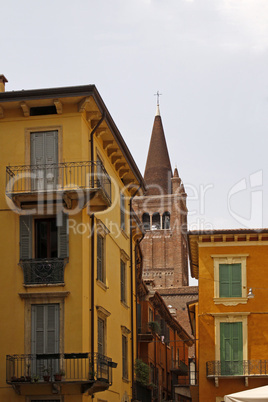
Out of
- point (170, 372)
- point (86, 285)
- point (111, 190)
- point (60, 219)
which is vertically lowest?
point (170, 372)

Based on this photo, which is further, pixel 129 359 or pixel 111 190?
pixel 129 359

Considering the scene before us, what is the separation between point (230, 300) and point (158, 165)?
8183cm

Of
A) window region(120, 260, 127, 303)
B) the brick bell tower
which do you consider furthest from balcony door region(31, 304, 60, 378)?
the brick bell tower

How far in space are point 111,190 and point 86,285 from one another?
5.64 m

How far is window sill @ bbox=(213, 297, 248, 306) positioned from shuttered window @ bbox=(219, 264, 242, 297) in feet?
0.66

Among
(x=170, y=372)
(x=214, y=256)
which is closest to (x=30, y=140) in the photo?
(x=214, y=256)

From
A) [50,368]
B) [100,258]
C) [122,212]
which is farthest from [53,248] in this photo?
[122,212]

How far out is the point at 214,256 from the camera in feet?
111

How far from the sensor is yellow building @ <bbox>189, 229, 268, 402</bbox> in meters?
32.4

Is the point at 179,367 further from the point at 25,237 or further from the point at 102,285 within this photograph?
the point at 25,237

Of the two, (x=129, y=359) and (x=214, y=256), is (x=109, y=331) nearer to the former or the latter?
(x=129, y=359)

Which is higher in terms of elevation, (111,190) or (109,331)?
(111,190)

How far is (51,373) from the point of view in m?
21.2

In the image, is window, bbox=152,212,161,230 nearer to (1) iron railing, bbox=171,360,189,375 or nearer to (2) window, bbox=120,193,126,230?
(1) iron railing, bbox=171,360,189,375
